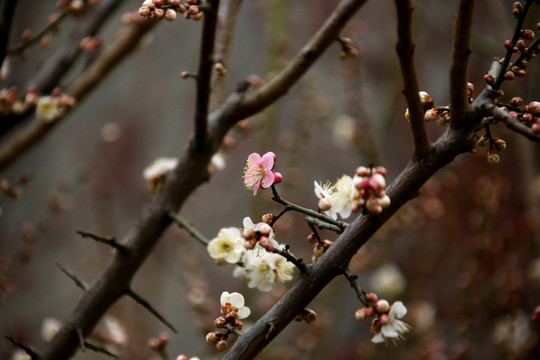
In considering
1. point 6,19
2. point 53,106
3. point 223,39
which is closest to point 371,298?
point 223,39

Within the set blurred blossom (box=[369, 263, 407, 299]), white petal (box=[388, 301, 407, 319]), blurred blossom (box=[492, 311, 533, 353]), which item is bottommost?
blurred blossom (box=[369, 263, 407, 299])

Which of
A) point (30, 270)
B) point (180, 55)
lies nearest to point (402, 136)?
point (180, 55)

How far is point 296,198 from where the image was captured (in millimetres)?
2258

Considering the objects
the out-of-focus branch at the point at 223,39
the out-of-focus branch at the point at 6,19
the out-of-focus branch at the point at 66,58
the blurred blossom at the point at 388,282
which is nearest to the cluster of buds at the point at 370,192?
the out-of-focus branch at the point at 223,39

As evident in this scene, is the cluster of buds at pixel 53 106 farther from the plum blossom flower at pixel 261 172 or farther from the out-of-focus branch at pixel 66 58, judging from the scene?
the plum blossom flower at pixel 261 172

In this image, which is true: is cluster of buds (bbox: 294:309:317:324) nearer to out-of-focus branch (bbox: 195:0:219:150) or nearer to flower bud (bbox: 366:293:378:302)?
flower bud (bbox: 366:293:378:302)

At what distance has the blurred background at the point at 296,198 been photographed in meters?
1.81

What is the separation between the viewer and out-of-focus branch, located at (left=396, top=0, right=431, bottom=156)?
2.01ft

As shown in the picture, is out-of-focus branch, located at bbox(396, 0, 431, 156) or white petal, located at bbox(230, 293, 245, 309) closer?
out-of-focus branch, located at bbox(396, 0, 431, 156)

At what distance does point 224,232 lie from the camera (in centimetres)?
87

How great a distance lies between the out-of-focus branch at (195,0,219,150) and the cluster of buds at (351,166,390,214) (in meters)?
0.38

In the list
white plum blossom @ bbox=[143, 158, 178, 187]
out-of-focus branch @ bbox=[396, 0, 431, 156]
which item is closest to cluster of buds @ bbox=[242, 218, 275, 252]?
out-of-focus branch @ bbox=[396, 0, 431, 156]

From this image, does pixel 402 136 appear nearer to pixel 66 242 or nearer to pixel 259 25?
pixel 259 25

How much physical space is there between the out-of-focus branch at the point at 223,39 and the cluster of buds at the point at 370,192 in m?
0.67
